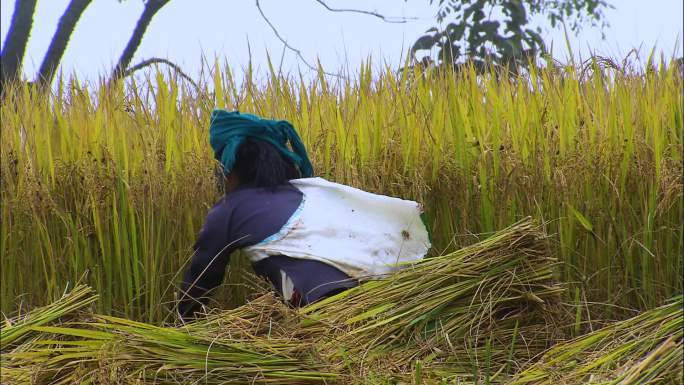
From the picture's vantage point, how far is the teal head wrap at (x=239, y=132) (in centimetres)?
284

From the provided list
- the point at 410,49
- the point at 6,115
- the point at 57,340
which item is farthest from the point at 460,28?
the point at 57,340

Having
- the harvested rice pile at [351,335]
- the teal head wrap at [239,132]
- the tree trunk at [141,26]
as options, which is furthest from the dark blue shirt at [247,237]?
the tree trunk at [141,26]

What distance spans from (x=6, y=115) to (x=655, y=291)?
2.60m

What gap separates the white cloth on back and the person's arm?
87 mm

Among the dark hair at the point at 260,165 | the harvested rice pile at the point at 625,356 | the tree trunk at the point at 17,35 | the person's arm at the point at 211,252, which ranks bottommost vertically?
the harvested rice pile at the point at 625,356

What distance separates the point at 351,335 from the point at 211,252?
2.10 feet

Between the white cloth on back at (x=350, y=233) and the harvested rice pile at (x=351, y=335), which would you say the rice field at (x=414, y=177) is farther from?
the harvested rice pile at (x=351, y=335)

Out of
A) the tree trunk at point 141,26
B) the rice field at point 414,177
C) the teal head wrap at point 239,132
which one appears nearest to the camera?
the teal head wrap at point 239,132

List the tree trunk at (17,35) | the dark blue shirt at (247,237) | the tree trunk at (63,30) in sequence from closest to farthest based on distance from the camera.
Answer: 1. the dark blue shirt at (247,237)
2. the tree trunk at (17,35)
3. the tree trunk at (63,30)

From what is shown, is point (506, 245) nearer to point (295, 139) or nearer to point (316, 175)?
point (295, 139)

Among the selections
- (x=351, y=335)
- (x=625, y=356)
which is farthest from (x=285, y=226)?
(x=625, y=356)

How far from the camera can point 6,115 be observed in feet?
12.1

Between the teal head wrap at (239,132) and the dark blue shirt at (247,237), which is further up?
the teal head wrap at (239,132)

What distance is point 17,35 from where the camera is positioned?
749 centimetres
